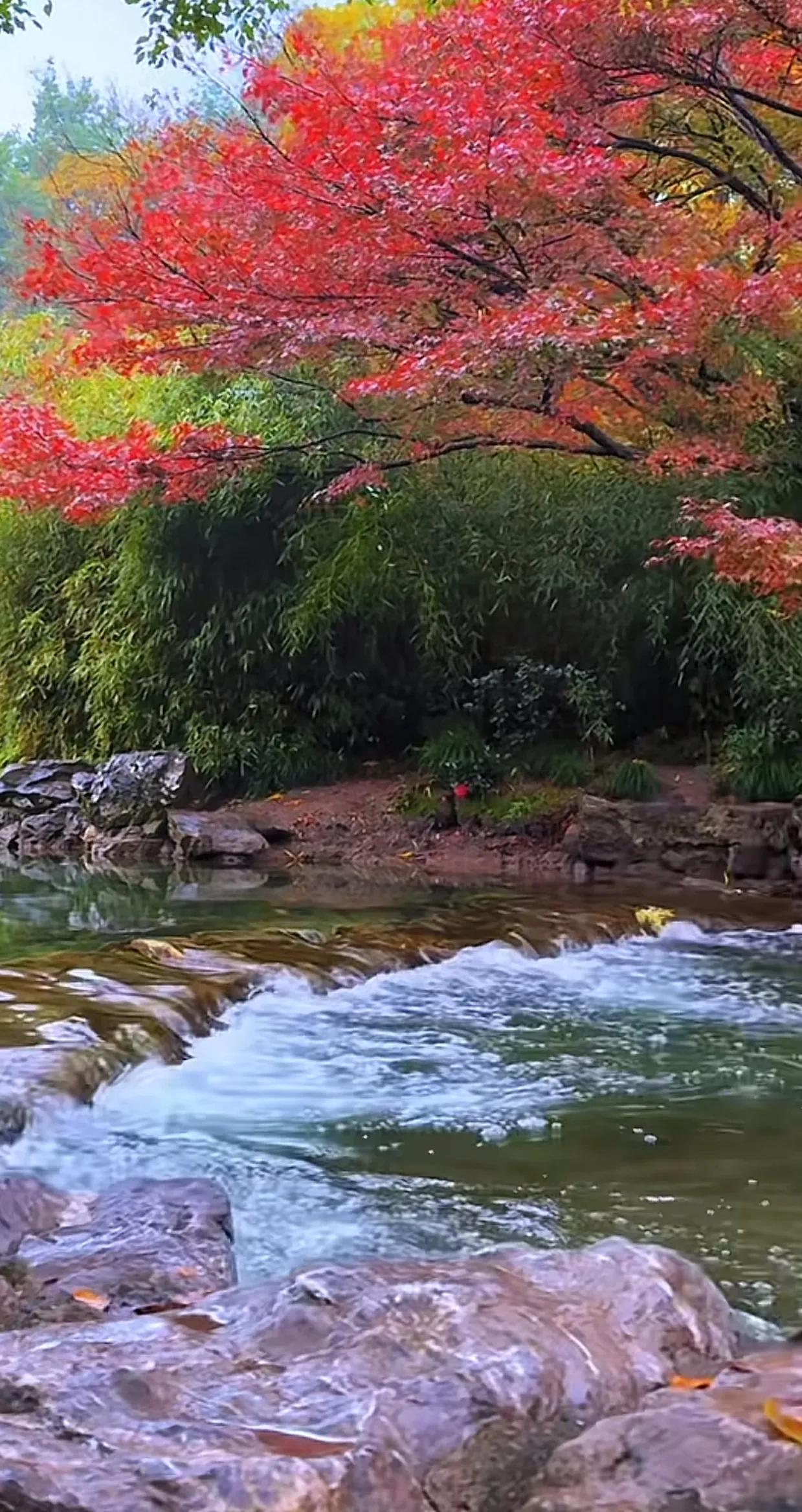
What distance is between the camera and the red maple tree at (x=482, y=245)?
22.9ft

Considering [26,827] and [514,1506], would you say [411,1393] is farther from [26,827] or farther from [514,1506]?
[26,827]

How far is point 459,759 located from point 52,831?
11.3 feet

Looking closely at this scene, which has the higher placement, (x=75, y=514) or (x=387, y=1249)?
(x=75, y=514)

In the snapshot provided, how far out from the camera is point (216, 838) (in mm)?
9461

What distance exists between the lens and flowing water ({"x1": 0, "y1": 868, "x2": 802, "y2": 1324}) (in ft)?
9.77

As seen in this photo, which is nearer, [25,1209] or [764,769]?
[25,1209]

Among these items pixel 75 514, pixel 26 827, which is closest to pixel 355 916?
pixel 75 514

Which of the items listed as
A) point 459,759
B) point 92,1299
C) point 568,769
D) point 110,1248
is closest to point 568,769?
point 568,769

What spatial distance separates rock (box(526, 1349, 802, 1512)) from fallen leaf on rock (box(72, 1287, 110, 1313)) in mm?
946

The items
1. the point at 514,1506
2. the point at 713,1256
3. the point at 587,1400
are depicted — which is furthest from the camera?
the point at 713,1256

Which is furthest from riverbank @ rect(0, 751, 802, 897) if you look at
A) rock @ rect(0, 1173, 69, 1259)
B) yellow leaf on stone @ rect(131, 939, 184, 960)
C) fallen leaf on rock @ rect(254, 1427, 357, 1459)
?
fallen leaf on rock @ rect(254, 1427, 357, 1459)

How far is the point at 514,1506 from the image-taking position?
176 cm

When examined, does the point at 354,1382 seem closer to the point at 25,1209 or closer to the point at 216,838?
the point at 25,1209

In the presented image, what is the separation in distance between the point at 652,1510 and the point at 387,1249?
4.04 feet
